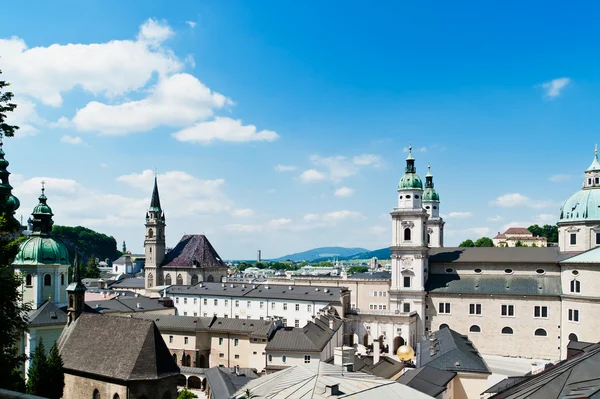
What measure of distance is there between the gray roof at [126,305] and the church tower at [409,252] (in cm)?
3231

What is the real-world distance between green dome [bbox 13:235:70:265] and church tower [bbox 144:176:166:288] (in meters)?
38.4

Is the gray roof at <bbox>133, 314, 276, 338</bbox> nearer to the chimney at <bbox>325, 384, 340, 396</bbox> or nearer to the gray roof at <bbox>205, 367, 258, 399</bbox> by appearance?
the gray roof at <bbox>205, 367, 258, 399</bbox>

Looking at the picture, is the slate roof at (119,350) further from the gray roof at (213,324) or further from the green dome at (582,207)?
the green dome at (582,207)

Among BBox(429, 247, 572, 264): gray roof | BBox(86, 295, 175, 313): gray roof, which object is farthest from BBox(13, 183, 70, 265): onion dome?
BBox(429, 247, 572, 264): gray roof

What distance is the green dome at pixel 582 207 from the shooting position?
59531mm

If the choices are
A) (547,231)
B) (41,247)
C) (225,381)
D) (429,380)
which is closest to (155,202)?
(41,247)

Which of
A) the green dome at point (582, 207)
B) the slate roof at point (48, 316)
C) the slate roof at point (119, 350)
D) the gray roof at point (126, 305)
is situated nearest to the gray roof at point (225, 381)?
the slate roof at point (119, 350)

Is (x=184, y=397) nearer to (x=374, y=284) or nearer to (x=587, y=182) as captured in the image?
(x=374, y=284)

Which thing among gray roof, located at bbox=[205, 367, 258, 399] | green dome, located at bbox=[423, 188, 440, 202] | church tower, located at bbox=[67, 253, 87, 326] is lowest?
gray roof, located at bbox=[205, 367, 258, 399]

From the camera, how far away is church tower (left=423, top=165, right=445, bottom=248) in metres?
83.6

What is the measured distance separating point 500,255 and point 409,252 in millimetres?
11636

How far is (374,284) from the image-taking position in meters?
72.8

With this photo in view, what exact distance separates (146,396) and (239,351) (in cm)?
2285

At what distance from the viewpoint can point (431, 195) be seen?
8512cm
